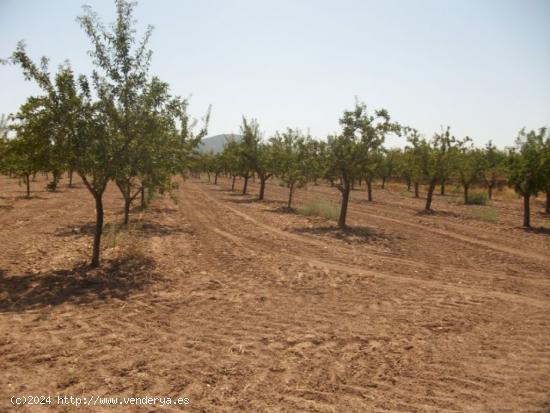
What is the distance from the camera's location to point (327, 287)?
11344mm

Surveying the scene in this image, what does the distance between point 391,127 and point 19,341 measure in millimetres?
17934

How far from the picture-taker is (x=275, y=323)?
8.56 metres

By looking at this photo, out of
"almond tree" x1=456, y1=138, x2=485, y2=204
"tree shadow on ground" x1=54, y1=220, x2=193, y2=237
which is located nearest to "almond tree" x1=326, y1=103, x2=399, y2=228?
"tree shadow on ground" x1=54, y1=220, x2=193, y2=237

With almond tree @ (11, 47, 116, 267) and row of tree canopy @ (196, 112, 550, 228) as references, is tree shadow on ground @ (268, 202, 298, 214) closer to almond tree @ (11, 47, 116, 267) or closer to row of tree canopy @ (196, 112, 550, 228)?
row of tree canopy @ (196, 112, 550, 228)

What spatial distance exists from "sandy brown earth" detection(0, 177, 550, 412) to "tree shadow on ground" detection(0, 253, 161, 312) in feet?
0.21

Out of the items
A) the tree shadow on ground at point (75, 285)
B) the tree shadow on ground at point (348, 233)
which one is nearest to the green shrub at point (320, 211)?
the tree shadow on ground at point (348, 233)

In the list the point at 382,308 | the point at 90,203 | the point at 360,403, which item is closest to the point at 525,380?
the point at 360,403

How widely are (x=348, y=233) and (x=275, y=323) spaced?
40.0 feet

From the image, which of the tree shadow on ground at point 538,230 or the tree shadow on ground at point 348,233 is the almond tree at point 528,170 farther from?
the tree shadow on ground at point 348,233

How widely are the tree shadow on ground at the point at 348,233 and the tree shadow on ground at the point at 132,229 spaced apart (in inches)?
229

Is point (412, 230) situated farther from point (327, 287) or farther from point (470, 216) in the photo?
point (327, 287)

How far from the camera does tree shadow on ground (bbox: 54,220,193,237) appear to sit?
1753cm

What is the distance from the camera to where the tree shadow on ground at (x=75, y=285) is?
9.46 metres

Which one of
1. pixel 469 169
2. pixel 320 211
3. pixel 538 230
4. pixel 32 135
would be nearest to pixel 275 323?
pixel 32 135
